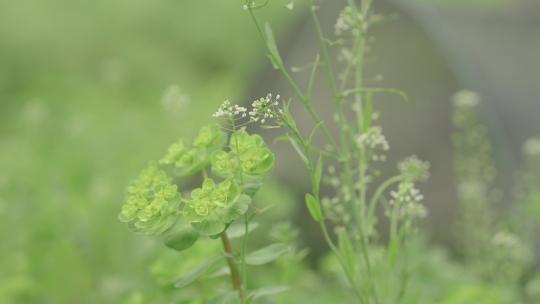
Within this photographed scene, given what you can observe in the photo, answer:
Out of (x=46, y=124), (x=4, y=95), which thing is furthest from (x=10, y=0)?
(x=46, y=124)

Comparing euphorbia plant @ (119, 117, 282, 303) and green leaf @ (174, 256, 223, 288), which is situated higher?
euphorbia plant @ (119, 117, 282, 303)

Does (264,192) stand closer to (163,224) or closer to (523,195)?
(523,195)

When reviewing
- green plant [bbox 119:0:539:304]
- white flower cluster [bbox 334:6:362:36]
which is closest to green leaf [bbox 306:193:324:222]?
green plant [bbox 119:0:539:304]

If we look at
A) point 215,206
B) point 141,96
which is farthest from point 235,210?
point 141,96

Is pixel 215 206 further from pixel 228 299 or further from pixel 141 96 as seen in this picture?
pixel 141 96

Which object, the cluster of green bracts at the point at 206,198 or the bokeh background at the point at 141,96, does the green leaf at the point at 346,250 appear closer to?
the cluster of green bracts at the point at 206,198

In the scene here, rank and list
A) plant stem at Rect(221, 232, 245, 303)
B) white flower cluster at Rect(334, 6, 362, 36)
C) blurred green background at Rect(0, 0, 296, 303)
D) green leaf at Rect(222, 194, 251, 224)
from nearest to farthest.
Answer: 1. green leaf at Rect(222, 194, 251, 224)
2. plant stem at Rect(221, 232, 245, 303)
3. white flower cluster at Rect(334, 6, 362, 36)
4. blurred green background at Rect(0, 0, 296, 303)

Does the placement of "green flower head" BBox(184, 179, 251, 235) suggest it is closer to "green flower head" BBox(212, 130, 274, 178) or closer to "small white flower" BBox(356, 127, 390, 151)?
"green flower head" BBox(212, 130, 274, 178)
